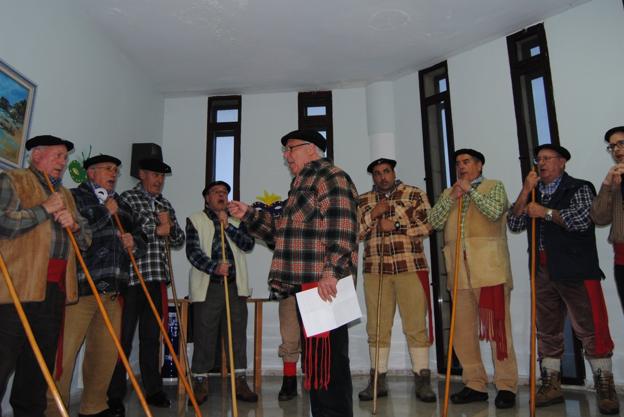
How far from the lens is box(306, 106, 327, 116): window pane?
203 inches

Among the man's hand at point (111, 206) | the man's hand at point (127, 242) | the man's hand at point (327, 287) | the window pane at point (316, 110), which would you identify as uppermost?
the window pane at point (316, 110)

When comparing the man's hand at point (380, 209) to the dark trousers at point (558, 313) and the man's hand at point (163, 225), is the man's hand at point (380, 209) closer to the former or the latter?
the dark trousers at point (558, 313)

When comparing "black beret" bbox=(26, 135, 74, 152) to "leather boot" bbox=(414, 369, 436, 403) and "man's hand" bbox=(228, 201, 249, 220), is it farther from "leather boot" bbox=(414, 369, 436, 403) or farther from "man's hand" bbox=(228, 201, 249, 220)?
"leather boot" bbox=(414, 369, 436, 403)

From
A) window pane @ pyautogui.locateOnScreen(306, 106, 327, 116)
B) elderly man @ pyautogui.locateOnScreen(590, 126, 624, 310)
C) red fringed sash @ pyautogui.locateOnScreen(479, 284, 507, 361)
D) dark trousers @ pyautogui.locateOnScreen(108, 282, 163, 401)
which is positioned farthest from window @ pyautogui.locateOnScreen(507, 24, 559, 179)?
dark trousers @ pyautogui.locateOnScreen(108, 282, 163, 401)

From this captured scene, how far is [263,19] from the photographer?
12.9 ft

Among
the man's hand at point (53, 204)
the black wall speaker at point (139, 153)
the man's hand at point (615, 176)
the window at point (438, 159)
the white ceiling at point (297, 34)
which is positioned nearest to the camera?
the man's hand at point (53, 204)

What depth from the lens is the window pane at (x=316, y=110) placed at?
16.9 ft

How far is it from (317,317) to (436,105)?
3.33 meters

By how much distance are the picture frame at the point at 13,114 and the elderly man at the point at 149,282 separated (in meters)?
0.68

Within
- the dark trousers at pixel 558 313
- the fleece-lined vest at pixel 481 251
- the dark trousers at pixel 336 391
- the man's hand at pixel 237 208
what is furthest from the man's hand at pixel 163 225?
the dark trousers at pixel 558 313

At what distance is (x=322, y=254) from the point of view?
2.02 metres

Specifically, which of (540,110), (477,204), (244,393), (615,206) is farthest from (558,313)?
(244,393)

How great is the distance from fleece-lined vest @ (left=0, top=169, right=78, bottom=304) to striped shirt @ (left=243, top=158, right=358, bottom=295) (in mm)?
1086

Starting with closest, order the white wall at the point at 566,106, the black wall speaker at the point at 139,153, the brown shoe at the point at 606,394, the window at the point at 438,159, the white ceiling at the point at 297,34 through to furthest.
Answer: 1. the brown shoe at the point at 606,394
2. the white wall at the point at 566,106
3. the white ceiling at the point at 297,34
4. the window at the point at 438,159
5. the black wall speaker at the point at 139,153
